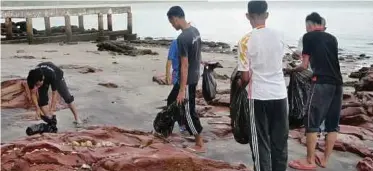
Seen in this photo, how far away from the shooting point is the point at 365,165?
5.66 metres

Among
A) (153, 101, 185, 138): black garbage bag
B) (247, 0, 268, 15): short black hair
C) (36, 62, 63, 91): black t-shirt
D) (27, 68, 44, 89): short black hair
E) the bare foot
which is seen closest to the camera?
(247, 0, 268, 15): short black hair

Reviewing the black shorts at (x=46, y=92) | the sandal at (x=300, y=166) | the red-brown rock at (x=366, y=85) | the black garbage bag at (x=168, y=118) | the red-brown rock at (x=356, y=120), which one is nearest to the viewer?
the sandal at (x=300, y=166)

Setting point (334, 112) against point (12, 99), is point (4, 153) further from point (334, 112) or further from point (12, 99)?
point (12, 99)

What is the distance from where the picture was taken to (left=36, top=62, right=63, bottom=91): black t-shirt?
21.6 ft

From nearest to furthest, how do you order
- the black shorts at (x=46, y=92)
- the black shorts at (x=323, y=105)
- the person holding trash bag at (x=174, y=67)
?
1. the black shorts at (x=323, y=105)
2. the person holding trash bag at (x=174, y=67)
3. the black shorts at (x=46, y=92)

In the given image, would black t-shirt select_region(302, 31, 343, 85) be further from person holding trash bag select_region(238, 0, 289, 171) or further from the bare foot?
person holding trash bag select_region(238, 0, 289, 171)

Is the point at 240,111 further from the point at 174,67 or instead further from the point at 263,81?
the point at 174,67

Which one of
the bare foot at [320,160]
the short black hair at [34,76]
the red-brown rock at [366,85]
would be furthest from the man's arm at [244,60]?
the red-brown rock at [366,85]

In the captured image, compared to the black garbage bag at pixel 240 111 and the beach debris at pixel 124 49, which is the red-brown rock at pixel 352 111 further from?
the beach debris at pixel 124 49

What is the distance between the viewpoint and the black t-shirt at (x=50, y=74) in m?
6.60

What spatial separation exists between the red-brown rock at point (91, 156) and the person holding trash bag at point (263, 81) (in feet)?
2.43

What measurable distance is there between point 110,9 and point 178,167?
24.7 meters

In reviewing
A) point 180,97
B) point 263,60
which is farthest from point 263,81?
point 180,97

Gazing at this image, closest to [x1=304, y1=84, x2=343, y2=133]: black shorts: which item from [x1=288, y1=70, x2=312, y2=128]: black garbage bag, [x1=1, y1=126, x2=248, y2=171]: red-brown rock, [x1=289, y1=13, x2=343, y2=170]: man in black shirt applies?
[x1=289, y1=13, x2=343, y2=170]: man in black shirt
